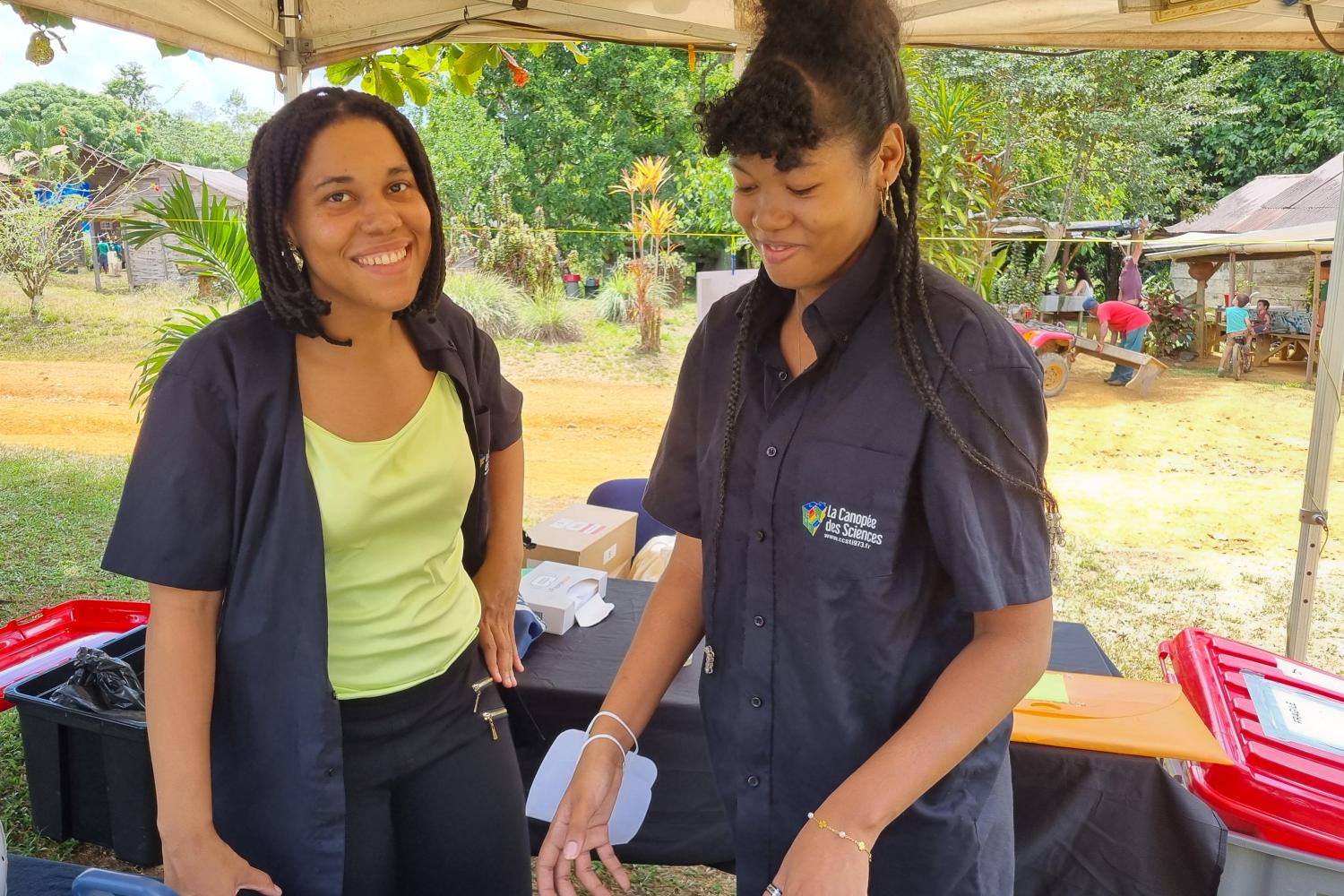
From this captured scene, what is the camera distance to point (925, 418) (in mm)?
995

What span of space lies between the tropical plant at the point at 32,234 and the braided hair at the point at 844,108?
58.8 ft

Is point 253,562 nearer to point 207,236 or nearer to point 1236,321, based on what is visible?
point 207,236

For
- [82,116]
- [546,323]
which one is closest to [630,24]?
[546,323]

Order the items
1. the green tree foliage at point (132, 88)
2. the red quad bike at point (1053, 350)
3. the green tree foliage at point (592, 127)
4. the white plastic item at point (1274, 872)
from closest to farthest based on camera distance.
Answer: the white plastic item at point (1274, 872), the red quad bike at point (1053, 350), the green tree foliage at point (592, 127), the green tree foliage at point (132, 88)

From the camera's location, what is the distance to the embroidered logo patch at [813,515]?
105 cm

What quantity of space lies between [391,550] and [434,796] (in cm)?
44

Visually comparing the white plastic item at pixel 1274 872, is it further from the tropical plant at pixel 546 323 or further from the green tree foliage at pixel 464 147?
the green tree foliage at pixel 464 147

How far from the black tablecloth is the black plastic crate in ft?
3.43

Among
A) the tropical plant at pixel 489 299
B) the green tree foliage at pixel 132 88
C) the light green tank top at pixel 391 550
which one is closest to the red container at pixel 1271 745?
the light green tank top at pixel 391 550

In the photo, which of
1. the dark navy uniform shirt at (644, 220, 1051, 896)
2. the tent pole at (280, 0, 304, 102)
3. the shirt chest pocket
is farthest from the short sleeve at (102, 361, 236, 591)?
the tent pole at (280, 0, 304, 102)

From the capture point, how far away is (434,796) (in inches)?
62.5

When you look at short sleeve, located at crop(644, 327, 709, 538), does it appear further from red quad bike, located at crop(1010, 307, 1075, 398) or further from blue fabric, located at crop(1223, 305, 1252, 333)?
blue fabric, located at crop(1223, 305, 1252, 333)

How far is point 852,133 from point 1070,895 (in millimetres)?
1808

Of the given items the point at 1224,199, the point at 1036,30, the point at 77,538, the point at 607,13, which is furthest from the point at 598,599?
the point at 1224,199
